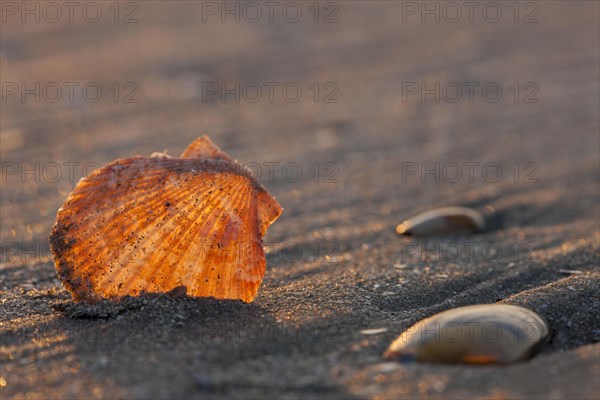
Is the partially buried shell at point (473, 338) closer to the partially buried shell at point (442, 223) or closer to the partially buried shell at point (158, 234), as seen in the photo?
the partially buried shell at point (158, 234)

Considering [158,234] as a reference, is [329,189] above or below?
below

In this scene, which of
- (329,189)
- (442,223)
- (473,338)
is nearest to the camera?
(473,338)

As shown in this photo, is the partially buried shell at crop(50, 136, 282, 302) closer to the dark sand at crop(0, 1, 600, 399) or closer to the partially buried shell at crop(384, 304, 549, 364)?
the dark sand at crop(0, 1, 600, 399)

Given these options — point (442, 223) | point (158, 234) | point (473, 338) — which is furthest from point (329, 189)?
point (473, 338)

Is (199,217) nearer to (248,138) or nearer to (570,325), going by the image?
A: (570,325)

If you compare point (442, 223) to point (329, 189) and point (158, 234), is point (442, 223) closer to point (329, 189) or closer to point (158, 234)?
point (329, 189)

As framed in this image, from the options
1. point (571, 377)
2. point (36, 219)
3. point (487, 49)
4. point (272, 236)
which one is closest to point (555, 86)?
point (487, 49)

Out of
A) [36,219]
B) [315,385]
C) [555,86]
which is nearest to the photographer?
[315,385]
